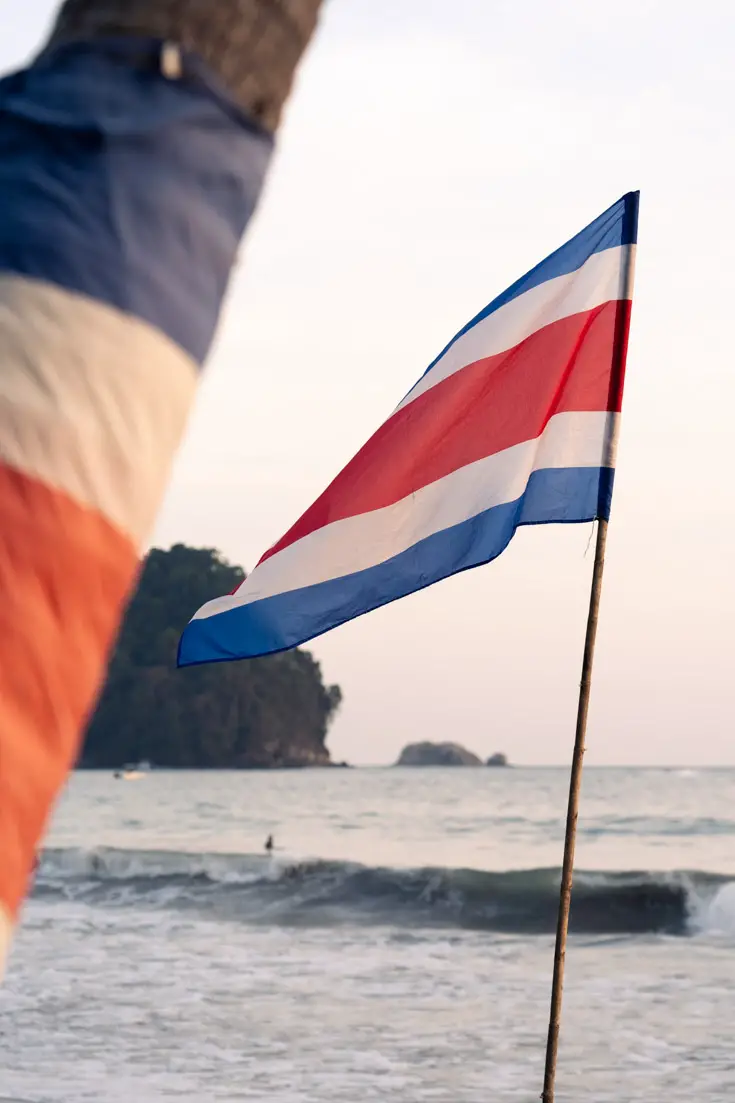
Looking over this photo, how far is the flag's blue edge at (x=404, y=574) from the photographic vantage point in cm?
459

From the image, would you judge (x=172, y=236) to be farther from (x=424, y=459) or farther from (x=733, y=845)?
(x=733, y=845)

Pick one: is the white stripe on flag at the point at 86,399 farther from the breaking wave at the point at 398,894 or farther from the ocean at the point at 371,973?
the breaking wave at the point at 398,894

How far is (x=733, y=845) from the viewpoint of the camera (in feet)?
109

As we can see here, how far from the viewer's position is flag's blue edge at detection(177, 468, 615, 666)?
15.1 ft

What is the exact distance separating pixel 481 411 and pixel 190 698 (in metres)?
94.4

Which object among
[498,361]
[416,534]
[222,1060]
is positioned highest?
[498,361]

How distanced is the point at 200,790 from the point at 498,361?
67.0 meters

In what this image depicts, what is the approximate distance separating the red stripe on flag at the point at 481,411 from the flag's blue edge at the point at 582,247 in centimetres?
17

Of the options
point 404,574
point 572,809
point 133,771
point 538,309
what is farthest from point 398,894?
point 133,771

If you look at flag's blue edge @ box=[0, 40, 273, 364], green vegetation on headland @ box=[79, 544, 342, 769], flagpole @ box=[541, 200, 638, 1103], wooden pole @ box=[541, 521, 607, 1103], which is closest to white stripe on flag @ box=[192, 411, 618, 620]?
flagpole @ box=[541, 200, 638, 1103]

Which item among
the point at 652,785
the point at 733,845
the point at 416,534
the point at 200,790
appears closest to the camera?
the point at 416,534

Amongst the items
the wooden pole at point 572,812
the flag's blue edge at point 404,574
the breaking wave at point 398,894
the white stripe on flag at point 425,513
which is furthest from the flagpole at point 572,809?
the breaking wave at point 398,894

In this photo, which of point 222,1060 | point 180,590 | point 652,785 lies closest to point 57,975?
point 222,1060

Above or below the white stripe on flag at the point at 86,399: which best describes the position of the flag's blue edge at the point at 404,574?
above
